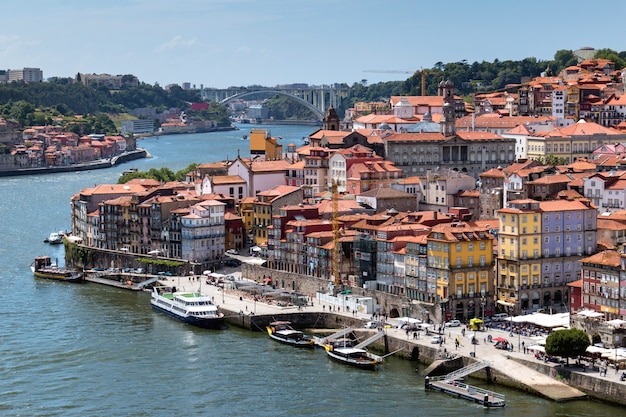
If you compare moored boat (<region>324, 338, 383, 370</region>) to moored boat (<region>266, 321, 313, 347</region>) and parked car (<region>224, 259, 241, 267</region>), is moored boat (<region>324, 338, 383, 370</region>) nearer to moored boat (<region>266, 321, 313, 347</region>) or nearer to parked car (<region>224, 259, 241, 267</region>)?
moored boat (<region>266, 321, 313, 347</region>)

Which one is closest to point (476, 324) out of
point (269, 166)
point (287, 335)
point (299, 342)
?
point (299, 342)

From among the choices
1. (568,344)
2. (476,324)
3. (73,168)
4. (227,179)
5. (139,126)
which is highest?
(227,179)

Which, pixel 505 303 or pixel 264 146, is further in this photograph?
pixel 264 146

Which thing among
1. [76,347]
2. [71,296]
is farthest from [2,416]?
[71,296]

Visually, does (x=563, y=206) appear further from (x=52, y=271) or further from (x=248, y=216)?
(x=52, y=271)

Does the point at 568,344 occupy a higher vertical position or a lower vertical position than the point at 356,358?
higher

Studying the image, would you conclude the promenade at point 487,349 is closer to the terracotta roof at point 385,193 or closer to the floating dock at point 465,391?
the floating dock at point 465,391
